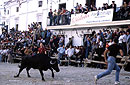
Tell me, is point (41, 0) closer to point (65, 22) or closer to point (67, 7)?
point (67, 7)

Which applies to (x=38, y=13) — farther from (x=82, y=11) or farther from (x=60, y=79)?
(x=60, y=79)

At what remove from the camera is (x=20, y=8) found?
148 feet

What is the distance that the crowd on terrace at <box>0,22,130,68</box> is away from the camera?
21.9 meters

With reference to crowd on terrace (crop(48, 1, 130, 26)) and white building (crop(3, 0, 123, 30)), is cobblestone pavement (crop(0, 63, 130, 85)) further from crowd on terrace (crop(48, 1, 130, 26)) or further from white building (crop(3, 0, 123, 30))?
white building (crop(3, 0, 123, 30))

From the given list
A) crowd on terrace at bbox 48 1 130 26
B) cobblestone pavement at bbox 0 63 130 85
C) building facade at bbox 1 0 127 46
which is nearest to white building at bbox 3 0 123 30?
building facade at bbox 1 0 127 46

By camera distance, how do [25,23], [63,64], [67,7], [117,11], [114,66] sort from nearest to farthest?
[114,66]
[117,11]
[63,64]
[67,7]
[25,23]

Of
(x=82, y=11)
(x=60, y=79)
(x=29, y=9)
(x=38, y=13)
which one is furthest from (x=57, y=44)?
(x=60, y=79)

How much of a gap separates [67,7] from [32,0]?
8.94m

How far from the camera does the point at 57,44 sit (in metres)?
29.6

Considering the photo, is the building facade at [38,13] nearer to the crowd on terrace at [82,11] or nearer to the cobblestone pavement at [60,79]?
the crowd on terrace at [82,11]

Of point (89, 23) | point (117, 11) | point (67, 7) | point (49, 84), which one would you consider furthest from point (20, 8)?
point (49, 84)

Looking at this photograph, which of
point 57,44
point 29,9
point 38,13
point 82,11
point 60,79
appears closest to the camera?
point 60,79

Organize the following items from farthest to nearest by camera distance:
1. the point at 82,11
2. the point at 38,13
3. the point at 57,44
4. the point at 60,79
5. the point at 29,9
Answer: the point at 29,9, the point at 38,13, the point at 57,44, the point at 82,11, the point at 60,79

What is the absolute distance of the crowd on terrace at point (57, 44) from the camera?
863 inches
